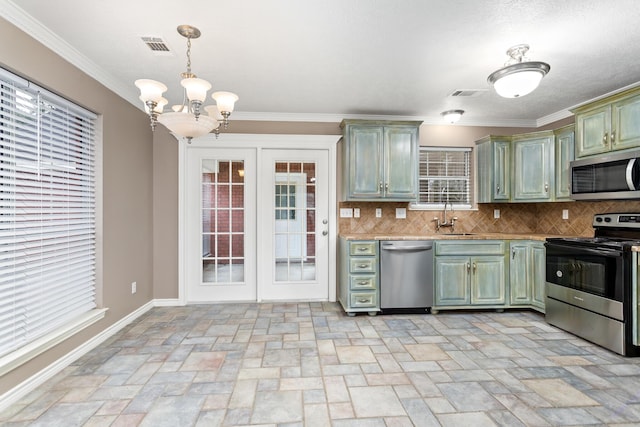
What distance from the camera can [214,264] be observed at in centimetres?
411

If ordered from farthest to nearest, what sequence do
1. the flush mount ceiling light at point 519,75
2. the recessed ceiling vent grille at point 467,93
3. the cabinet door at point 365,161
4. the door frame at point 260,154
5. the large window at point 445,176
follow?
the large window at point 445,176 → the door frame at point 260,154 → the cabinet door at point 365,161 → the recessed ceiling vent grille at point 467,93 → the flush mount ceiling light at point 519,75

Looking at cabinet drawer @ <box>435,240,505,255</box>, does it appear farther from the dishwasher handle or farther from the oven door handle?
the oven door handle

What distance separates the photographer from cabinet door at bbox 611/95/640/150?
2.77m

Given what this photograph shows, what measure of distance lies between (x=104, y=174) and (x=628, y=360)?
4.70m

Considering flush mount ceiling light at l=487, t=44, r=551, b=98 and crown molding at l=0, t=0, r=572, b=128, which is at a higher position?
crown molding at l=0, t=0, r=572, b=128

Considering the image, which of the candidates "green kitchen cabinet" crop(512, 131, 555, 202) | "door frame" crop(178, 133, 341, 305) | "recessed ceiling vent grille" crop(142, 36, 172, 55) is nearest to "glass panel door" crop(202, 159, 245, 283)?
"door frame" crop(178, 133, 341, 305)

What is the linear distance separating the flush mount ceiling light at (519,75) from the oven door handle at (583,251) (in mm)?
1542

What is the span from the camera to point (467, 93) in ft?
11.3

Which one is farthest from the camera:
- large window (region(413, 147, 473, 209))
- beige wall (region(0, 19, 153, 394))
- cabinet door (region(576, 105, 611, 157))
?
large window (region(413, 147, 473, 209))

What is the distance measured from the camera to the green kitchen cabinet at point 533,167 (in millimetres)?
3752

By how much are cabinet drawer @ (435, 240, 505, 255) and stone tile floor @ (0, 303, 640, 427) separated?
0.79 meters

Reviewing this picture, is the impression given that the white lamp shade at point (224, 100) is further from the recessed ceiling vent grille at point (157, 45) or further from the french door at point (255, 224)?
the french door at point (255, 224)

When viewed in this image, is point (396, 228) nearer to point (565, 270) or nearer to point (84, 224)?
point (565, 270)

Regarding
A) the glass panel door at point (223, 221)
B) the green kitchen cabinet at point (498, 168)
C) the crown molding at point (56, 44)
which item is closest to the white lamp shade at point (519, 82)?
the green kitchen cabinet at point (498, 168)
